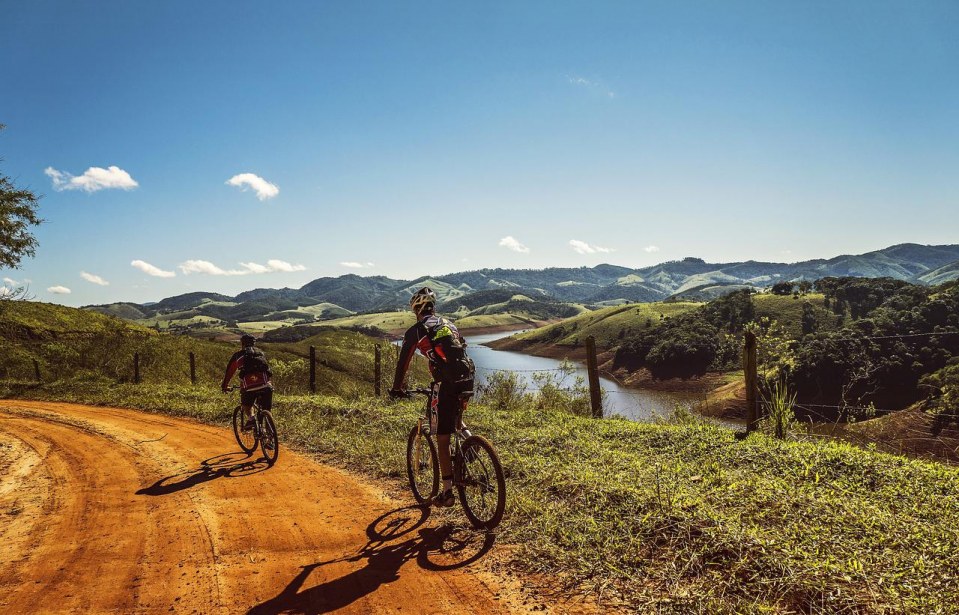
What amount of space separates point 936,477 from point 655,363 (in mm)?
87534

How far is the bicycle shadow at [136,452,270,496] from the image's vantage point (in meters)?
7.74

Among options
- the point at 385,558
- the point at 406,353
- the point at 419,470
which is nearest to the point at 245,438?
the point at 419,470

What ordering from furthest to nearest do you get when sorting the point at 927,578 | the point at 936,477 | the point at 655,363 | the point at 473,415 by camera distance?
the point at 655,363 → the point at 473,415 → the point at 936,477 → the point at 927,578

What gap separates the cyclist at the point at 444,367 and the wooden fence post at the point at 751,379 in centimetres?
668

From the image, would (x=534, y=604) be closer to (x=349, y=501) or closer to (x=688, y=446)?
(x=349, y=501)

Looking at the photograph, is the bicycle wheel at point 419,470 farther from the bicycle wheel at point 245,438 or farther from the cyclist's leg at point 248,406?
the bicycle wheel at point 245,438

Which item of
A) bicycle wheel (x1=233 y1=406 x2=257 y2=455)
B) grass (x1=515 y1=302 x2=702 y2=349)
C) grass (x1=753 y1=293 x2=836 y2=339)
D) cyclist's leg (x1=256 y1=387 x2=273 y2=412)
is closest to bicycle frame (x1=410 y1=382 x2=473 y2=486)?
cyclist's leg (x1=256 y1=387 x2=273 y2=412)

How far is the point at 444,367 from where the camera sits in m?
5.50

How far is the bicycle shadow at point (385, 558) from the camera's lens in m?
4.27

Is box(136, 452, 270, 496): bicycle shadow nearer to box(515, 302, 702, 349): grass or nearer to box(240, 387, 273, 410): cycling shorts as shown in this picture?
box(240, 387, 273, 410): cycling shorts

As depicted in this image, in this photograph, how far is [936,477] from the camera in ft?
18.5

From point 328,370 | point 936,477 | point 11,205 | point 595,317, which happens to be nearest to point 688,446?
point 936,477

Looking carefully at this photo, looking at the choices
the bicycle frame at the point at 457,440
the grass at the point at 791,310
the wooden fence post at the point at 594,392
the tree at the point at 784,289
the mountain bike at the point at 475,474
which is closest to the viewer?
the mountain bike at the point at 475,474

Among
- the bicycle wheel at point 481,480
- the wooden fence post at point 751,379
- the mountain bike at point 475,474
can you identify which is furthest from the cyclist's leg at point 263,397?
the wooden fence post at point 751,379
